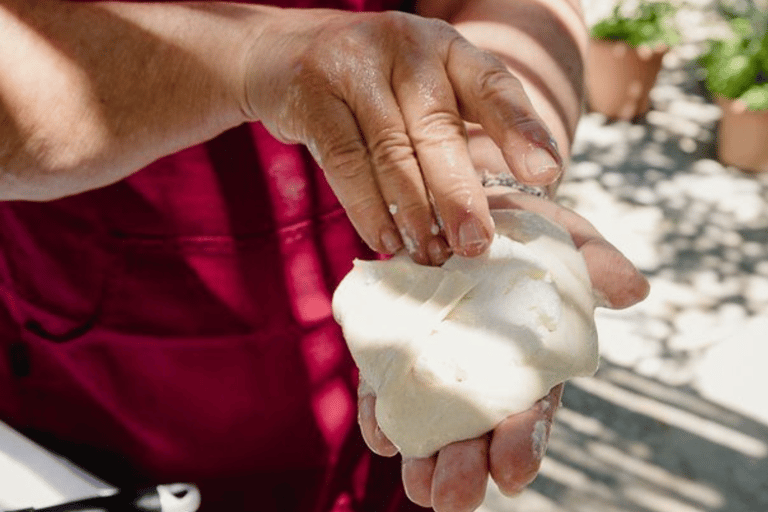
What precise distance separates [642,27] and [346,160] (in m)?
4.97

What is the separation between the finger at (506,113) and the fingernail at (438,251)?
0.67ft

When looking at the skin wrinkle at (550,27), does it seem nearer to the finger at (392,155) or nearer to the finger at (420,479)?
the finger at (392,155)

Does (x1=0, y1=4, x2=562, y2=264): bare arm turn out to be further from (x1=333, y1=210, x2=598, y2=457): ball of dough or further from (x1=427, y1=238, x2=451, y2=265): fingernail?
(x1=333, y1=210, x2=598, y2=457): ball of dough

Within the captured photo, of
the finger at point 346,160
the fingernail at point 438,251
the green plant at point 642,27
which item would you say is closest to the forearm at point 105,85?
the finger at point 346,160

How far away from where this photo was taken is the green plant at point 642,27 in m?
5.43

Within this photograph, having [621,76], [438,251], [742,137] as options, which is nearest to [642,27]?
[621,76]

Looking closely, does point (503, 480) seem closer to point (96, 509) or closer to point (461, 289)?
point (461, 289)

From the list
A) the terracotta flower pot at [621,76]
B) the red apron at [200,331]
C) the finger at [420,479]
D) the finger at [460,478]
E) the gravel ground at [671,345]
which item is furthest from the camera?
the terracotta flower pot at [621,76]

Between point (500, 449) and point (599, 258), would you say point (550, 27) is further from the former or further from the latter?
point (500, 449)

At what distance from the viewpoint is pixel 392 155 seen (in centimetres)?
110

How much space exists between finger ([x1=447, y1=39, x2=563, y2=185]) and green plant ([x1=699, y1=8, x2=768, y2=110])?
438cm

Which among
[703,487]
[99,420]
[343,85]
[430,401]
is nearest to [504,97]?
[343,85]

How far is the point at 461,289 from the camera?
4.41ft

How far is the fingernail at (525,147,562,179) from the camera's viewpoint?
1069mm
